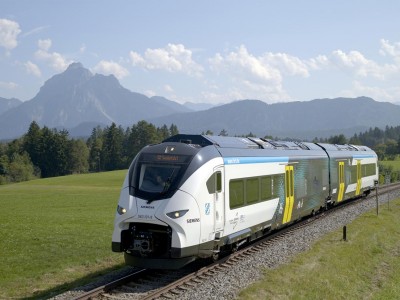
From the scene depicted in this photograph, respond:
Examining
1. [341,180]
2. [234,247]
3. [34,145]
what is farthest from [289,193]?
[34,145]

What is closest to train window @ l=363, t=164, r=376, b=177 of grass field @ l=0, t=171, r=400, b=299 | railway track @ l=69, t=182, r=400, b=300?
grass field @ l=0, t=171, r=400, b=299

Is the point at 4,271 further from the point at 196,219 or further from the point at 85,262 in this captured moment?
the point at 196,219

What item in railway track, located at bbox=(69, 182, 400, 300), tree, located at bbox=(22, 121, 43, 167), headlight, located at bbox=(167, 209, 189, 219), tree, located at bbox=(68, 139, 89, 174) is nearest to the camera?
railway track, located at bbox=(69, 182, 400, 300)

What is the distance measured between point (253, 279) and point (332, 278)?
2536mm

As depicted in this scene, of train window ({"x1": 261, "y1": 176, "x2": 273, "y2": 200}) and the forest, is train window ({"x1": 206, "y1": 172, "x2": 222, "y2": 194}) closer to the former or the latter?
train window ({"x1": 261, "y1": 176, "x2": 273, "y2": 200})

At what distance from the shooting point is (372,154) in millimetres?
41594

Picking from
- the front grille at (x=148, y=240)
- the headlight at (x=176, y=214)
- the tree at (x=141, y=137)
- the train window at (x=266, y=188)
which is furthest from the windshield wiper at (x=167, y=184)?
the tree at (x=141, y=137)

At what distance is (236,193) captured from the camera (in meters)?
15.8

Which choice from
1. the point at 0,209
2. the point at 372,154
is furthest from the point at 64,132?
the point at 372,154

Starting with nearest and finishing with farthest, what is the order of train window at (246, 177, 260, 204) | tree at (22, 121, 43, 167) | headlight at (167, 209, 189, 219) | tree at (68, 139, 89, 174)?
headlight at (167, 209, 189, 219)
train window at (246, 177, 260, 204)
tree at (22, 121, 43, 167)
tree at (68, 139, 89, 174)

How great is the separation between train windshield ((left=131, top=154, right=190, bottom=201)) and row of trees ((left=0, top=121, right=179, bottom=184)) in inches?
4062

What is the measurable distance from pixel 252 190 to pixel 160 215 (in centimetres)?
479

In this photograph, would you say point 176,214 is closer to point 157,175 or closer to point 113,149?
point 157,175

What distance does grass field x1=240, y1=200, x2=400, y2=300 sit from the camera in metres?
13.4
